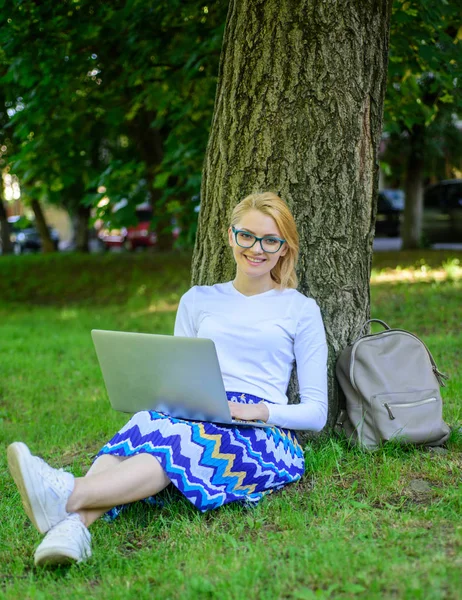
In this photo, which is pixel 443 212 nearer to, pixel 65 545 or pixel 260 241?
pixel 260 241

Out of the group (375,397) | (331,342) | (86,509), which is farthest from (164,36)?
(86,509)

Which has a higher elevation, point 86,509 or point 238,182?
point 238,182

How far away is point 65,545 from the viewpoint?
274 centimetres

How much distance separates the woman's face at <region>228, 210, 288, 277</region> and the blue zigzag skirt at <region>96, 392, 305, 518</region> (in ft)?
2.37

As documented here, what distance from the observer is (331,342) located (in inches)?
159

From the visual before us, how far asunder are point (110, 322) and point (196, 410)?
22.4ft

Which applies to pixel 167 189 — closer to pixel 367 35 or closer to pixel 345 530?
pixel 367 35

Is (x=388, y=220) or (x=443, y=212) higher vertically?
(x=443, y=212)

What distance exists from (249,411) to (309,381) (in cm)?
35

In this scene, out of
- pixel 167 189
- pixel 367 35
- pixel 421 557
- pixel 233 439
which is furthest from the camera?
pixel 167 189

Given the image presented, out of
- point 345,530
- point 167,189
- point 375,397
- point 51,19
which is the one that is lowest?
point 345,530

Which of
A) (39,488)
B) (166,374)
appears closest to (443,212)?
(166,374)

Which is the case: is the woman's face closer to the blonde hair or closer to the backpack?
the blonde hair

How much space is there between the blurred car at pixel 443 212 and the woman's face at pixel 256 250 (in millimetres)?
13911
